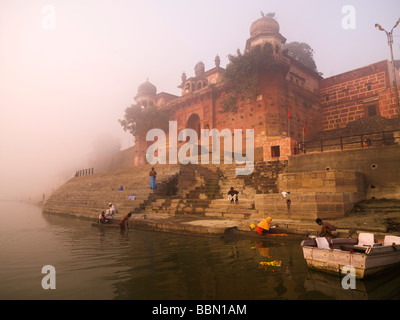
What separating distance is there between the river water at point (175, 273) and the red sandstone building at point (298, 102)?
1426 centimetres

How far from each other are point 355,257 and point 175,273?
307 cm

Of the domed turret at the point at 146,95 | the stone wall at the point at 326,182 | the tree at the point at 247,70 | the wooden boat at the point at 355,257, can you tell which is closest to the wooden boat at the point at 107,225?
the stone wall at the point at 326,182

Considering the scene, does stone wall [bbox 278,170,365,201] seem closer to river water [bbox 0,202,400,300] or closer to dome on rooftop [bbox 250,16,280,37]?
river water [bbox 0,202,400,300]

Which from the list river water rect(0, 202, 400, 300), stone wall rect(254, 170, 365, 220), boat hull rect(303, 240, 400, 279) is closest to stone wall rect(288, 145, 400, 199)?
stone wall rect(254, 170, 365, 220)

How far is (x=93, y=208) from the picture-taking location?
53.6 feet

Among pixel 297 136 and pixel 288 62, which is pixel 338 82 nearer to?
pixel 288 62

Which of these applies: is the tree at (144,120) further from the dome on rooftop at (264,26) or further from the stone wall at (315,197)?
the stone wall at (315,197)

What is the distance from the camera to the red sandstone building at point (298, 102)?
21.0m

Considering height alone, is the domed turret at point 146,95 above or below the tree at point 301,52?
below

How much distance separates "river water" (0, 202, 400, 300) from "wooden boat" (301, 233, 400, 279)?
0.51 feet

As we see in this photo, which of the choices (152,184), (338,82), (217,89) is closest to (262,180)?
(152,184)

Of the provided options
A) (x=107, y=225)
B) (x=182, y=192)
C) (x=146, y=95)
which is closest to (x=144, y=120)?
(x=146, y=95)

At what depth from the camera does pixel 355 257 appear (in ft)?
13.6
